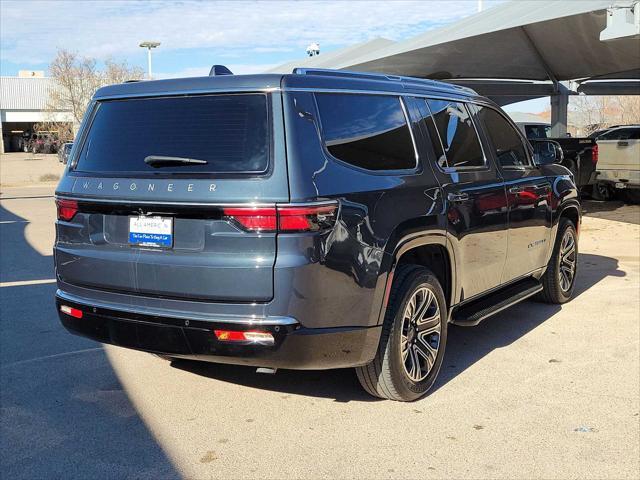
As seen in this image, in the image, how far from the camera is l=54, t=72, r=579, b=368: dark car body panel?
3.66 meters

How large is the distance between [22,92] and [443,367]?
74.6m

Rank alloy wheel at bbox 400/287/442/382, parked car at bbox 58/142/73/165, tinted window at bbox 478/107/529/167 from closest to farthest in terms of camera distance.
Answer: alloy wheel at bbox 400/287/442/382 → parked car at bbox 58/142/73/165 → tinted window at bbox 478/107/529/167

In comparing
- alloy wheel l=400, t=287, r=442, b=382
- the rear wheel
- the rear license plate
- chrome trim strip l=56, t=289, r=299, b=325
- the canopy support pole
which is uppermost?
the canopy support pole

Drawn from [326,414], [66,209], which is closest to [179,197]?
[66,209]

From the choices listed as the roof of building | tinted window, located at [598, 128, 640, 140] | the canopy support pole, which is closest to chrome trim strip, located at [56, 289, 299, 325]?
tinted window, located at [598, 128, 640, 140]

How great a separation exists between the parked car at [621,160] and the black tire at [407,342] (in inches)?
Result: 494

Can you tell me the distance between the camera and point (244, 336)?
3.72 metres

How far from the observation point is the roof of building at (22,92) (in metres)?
71.1

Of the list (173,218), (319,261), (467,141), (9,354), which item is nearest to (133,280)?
(173,218)

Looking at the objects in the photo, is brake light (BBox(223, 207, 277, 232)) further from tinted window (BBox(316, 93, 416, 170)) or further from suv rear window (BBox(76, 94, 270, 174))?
tinted window (BBox(316, 93, 416, 170))

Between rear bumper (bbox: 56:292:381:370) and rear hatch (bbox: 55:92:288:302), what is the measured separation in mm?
152

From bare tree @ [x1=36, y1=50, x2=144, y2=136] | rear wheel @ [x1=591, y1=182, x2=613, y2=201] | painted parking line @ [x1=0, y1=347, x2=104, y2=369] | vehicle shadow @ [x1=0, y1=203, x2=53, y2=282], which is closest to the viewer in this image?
painted parking line @ [x1=0, y1=347, x2=104, y2=369]

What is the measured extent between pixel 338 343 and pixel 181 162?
131 cm

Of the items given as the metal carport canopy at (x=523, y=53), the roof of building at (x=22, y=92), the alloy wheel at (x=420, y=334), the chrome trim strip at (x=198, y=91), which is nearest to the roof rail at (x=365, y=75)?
the chrome trim strip at (x=198, y=91)
